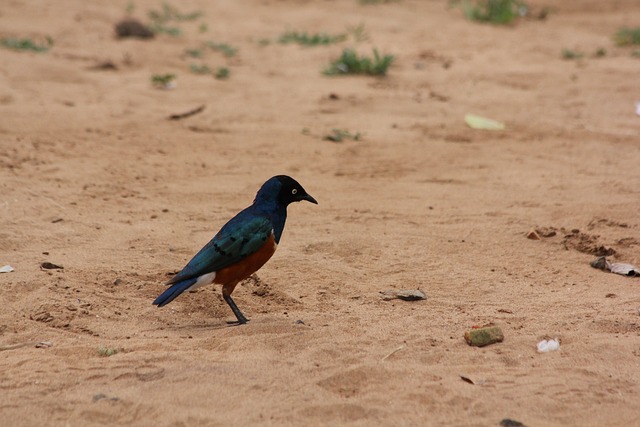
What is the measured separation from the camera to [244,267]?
5.16 meters

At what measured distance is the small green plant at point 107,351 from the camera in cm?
456

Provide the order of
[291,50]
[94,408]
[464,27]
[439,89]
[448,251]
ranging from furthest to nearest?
1. [464,27]
2. [291,50]
3. [439,89]
4. [448,251]
5. [94,408]

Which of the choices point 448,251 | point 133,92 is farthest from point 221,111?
point 448,251

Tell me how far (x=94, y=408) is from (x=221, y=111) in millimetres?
5639

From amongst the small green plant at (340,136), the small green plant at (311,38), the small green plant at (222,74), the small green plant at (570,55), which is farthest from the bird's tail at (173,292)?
the small green plant at (570,55)

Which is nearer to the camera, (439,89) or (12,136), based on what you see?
(12,136)

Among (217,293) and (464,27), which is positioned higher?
(464,27)

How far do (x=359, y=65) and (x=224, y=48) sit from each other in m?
1.96

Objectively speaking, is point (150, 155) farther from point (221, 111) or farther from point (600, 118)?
point (600, 118)

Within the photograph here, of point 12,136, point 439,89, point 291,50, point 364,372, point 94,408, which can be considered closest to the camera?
point 94,408

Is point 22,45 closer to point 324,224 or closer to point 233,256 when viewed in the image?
point 324,224

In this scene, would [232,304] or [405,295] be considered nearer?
[232,304]

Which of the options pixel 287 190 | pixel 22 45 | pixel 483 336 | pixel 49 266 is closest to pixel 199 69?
pixel 22 45

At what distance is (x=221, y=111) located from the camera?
30.5 ft
